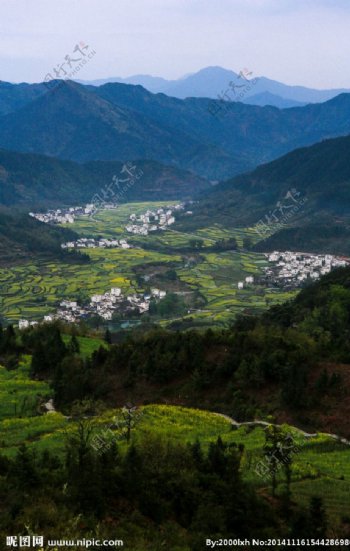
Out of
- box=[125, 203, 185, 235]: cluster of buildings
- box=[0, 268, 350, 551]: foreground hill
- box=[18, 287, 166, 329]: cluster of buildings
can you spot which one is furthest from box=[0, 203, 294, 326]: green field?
box=[0, 268, 350, 551]: foreground hill

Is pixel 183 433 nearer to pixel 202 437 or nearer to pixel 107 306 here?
pixel 202 437

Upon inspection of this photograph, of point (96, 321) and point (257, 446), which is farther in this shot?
point (96, 321)

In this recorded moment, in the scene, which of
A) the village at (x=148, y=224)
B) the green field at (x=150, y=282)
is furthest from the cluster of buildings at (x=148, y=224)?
the green field at (x=150, y=282)

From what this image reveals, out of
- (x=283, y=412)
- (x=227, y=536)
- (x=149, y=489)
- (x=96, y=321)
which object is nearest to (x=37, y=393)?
(x=283, y=412)

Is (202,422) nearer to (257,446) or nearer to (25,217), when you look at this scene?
(257,446)

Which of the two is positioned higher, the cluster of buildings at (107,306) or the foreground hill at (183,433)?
the foreground hill at (183,433)

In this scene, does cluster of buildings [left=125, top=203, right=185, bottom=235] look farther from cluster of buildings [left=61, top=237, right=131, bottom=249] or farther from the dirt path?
the dirt path

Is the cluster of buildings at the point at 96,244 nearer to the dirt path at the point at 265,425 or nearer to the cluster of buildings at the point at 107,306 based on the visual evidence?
the cluster of buildings at the point at 107,306
